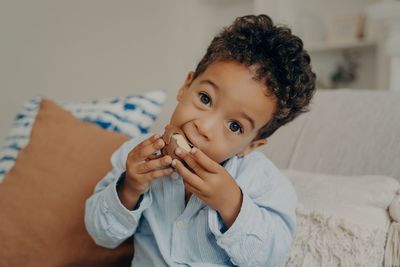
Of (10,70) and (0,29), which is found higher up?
(0,29)

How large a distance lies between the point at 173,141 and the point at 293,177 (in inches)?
16.7

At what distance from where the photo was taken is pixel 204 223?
869 millimetres

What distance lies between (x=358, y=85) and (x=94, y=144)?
7.56ft

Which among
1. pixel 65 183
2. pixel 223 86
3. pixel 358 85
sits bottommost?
pixel 358 85

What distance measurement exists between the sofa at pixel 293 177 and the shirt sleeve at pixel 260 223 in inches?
1.7

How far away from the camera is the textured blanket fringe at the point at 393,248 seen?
0.79m

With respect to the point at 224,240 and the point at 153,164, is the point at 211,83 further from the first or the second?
the point at 224,240

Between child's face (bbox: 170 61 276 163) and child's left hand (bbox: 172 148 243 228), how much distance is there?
0.05 meters

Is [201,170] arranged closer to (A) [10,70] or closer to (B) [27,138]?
(B) [27,138]

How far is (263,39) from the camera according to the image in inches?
33.9

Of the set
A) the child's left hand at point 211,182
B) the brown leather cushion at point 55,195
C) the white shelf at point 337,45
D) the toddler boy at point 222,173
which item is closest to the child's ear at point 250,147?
the toddler boy at point 222,173

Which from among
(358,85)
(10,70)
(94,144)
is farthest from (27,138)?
(358,85)

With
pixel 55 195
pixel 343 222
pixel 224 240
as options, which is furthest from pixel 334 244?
pixel 55 195

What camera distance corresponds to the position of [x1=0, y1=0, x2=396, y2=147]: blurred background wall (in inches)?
105
